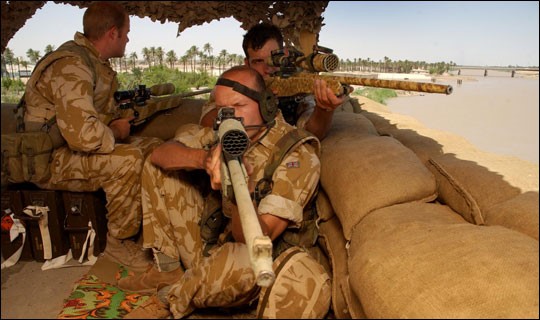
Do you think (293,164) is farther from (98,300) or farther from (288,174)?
(98,300)

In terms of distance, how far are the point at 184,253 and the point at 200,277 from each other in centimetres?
40

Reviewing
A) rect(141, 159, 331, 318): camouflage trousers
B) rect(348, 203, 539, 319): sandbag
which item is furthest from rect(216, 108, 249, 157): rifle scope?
rect(141, 159, 331, 318): camouflage trousers

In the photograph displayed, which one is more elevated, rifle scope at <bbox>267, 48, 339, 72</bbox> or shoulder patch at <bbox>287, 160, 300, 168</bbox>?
rifle scope at <bbox>267, 48, 339, 72</bbox>

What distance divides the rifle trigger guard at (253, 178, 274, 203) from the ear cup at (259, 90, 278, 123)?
28 centimetres

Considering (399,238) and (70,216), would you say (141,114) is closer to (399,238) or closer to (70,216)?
(70,216)

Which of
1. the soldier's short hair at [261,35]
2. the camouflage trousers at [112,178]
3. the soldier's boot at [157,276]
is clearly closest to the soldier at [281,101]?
the soldier's short hair at [261,35]

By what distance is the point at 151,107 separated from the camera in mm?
3223

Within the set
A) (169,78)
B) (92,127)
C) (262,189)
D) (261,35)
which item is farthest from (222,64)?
(169,78)

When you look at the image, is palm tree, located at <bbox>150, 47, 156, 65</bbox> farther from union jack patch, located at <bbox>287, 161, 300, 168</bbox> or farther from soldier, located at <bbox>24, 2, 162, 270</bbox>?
union jack patch, located at <bbox>287, 161, 300, 168</bbox>

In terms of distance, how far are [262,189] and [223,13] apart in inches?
49.8

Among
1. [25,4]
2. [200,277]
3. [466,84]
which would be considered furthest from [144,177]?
[466,84]

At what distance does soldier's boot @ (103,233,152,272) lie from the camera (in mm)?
2572

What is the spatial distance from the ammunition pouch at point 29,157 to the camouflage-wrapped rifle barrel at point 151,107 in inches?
19.8

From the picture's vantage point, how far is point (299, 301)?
1653 millimetres
